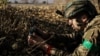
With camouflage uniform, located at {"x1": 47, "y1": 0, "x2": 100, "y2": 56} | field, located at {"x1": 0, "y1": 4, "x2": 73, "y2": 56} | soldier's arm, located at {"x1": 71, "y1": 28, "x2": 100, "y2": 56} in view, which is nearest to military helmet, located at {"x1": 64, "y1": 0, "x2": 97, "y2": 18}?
camouflage uniform, located at {"x1": 47, "y1": 0, "x2": 100, "y2": 56}

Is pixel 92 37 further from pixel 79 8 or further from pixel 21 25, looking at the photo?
pixel 21 25

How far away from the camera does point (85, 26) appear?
418 cm

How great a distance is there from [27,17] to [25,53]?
6.13ft

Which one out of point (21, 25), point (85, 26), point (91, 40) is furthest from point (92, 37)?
point (21, 25)

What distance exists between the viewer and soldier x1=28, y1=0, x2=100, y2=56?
12.7 feet

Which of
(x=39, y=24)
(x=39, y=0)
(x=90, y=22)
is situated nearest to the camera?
(x=90, y=22)

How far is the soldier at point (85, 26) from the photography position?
387 cm

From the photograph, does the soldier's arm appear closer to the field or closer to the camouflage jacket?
the camouflage jacket

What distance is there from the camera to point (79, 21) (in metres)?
4.11

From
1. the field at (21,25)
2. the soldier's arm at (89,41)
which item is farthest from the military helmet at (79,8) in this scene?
the field at (21,25)

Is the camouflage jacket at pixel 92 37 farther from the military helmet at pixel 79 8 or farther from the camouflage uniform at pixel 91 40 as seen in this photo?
the military helmet at pixel 79 8

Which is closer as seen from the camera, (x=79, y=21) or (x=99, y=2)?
(x=79, y=21)

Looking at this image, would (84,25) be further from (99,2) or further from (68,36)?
(99,2)

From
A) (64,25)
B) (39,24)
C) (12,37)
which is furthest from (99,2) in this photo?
(12,37)
